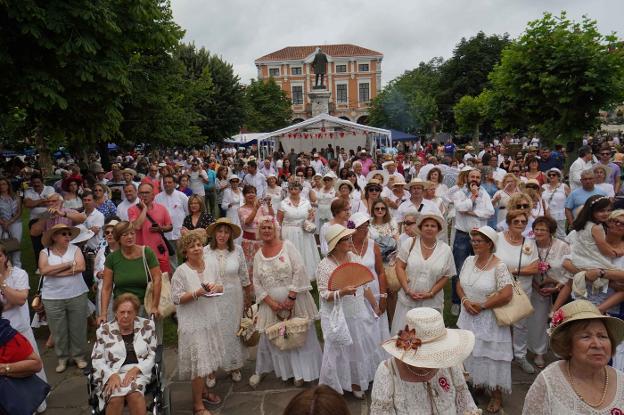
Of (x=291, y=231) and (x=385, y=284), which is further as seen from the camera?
(x=291, y=231)

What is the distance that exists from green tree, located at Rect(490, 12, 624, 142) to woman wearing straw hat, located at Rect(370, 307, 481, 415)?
13721 mm

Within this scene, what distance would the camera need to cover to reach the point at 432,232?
496cm

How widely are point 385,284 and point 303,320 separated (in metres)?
0.96

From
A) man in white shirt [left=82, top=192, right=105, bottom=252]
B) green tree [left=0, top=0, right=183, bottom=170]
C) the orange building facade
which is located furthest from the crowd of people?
the orange building facade

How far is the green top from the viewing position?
502cm

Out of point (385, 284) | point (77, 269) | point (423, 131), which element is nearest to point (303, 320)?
point (385, 284)

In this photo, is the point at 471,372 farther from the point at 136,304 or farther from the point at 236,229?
the point at 136,304

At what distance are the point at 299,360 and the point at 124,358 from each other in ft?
6.04

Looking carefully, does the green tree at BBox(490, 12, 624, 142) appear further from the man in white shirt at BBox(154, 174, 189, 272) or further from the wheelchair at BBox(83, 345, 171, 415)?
the wheelchair at BBox(83, 345, 171, 415)

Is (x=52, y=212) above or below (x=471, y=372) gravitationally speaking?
above

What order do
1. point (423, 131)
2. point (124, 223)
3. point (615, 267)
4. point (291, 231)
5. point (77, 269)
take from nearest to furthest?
point (615, 267)
point (124, 223)
point (77, 269)
point (291, 231)
point (423, 131)

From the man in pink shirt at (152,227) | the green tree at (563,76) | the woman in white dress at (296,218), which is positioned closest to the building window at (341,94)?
the green tree at (563,76)

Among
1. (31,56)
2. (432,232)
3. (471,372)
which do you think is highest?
(31,56)

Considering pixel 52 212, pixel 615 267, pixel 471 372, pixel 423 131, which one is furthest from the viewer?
pixel 423 131
